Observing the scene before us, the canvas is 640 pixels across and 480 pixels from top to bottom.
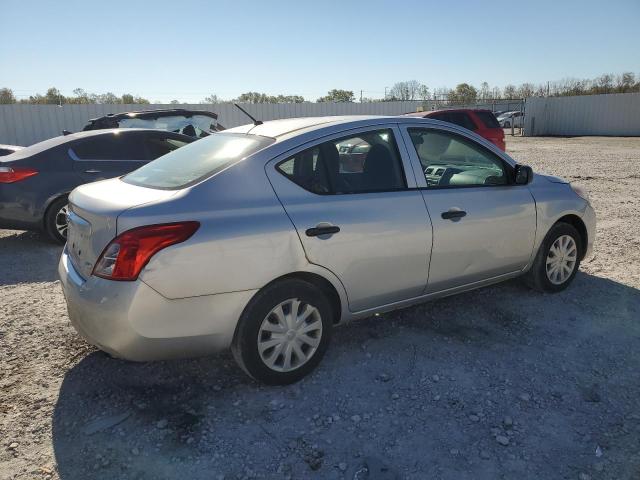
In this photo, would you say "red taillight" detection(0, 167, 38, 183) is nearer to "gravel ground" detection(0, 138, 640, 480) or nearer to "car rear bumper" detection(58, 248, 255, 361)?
"gravel ground" detection(0, 138, 640, 480)

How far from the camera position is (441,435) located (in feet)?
9.00

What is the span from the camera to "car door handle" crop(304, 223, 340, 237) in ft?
10.1

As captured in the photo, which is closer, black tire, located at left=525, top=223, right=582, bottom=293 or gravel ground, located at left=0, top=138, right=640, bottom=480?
gravel ground, located at left=0, top=138, right=640, bottom=480

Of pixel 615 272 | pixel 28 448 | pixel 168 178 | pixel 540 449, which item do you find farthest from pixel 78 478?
pixel 615 272

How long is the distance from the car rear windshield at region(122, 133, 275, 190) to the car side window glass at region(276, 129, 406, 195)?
272 mm

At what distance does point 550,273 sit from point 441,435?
2.44 m

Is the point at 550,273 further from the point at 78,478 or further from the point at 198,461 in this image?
the point at 78,478

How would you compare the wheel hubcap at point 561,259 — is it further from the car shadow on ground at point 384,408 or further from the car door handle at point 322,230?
the car door handle at point 322,230

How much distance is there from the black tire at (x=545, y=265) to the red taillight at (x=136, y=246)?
319 cm

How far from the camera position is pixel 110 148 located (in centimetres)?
704

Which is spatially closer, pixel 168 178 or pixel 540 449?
pixel 540 449

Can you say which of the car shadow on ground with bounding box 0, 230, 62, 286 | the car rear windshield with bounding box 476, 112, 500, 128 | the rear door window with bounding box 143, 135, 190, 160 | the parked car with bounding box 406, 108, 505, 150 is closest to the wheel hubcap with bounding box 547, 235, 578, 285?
the car shadow on ground with bounding box 0, 230, 62, 286

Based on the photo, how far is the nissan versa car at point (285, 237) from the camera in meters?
2.74

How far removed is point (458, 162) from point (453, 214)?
651mm
